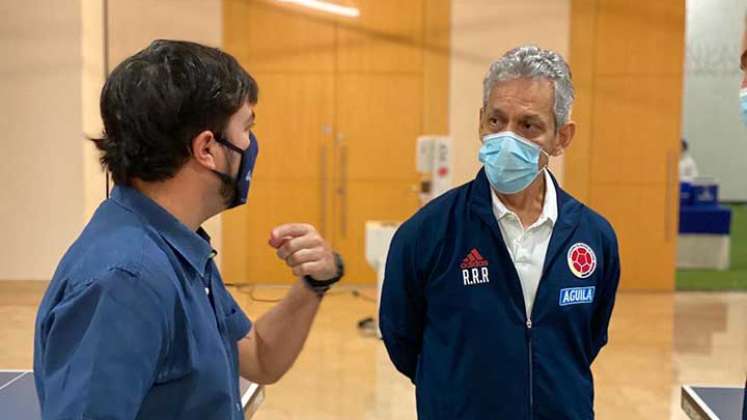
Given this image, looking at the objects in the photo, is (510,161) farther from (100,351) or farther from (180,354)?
(100,351)

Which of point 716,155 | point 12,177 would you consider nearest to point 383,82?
point 12,177

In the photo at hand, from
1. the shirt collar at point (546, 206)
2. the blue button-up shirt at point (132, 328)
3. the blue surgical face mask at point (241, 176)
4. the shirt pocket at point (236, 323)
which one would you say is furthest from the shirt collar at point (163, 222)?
the shirt collar at point (546, 206)

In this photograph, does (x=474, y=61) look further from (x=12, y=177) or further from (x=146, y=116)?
(x=146, y=116)

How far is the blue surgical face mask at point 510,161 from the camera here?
1785 millimetres

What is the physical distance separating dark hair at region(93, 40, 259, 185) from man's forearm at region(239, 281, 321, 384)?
17.3 inches

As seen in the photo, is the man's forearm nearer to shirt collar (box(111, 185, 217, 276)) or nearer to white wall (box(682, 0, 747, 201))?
shirt collar (box(111, 185, 217, 276))

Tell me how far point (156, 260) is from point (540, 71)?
99 centimetres

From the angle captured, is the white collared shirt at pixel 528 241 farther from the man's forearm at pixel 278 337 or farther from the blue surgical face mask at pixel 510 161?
the man's forearm at pixel 278 337

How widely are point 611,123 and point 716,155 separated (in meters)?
7.10

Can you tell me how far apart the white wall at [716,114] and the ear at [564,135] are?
906cm

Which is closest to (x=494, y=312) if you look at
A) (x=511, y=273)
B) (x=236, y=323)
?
(x=511, y=273)

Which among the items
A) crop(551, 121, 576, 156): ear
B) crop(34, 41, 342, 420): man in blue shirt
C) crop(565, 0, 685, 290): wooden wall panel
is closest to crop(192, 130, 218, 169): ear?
crop(34, 41, 342, 420): man in blue shirt

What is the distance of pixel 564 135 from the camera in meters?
1.88

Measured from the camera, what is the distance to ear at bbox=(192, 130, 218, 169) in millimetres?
1259
